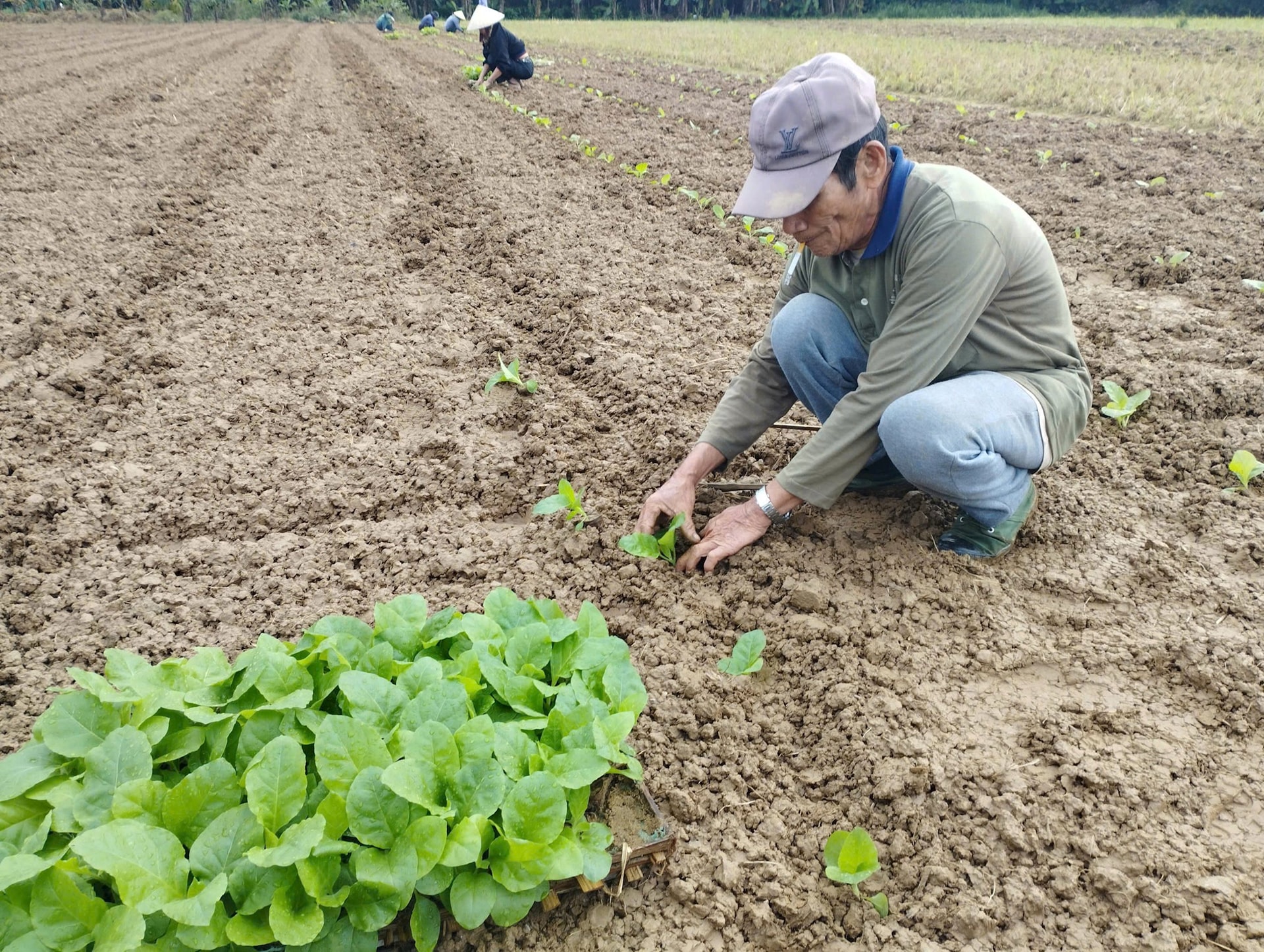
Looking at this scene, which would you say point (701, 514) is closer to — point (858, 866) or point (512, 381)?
point (512, 381)

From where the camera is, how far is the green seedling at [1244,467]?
318cm

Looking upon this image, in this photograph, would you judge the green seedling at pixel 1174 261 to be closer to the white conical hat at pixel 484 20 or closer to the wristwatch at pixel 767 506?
the wristwatch at pixel 767 506

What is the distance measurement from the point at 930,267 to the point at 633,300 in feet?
8.88

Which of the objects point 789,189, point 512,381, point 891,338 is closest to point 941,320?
point 891,338

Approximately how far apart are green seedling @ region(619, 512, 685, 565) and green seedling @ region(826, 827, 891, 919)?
1.17 meters

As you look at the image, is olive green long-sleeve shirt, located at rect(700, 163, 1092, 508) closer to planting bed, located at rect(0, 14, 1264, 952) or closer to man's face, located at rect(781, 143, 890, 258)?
man's face, located at rect(781, 143, 890, 258)

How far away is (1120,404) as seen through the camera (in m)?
3.72

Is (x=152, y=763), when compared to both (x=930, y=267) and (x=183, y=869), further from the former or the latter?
(x=930, y=267)

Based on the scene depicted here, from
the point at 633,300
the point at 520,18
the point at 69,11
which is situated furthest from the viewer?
the point at 520,18

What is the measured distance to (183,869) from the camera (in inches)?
62.9

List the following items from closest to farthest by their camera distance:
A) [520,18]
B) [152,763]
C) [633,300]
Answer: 1. [152,763]
2. [633,300]
3. [520,18]

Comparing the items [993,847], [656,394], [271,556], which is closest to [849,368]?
[656,394]

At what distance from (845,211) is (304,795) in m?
2.09

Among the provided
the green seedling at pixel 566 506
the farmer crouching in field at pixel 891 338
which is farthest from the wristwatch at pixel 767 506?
the green seedling at pixel 566 506
